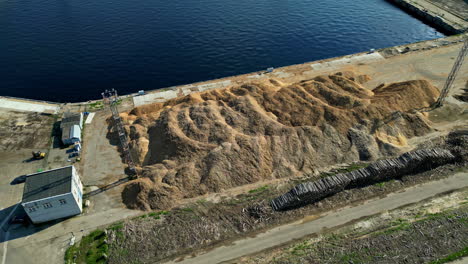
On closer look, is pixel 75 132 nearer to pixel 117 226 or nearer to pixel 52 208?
pixel 52 208

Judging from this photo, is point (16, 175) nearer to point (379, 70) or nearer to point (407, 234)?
point (407, 234)

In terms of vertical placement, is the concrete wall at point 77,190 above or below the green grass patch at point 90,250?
above

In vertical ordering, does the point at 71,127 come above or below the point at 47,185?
below

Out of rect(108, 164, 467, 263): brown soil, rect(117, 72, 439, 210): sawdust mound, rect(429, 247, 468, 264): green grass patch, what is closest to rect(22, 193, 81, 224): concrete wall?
rect(108, 164, 467, 263): brown soil

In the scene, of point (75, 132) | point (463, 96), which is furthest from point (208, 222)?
point (463, 96)

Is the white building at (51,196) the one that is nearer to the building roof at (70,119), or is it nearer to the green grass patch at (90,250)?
the green grass patch at (90,250)

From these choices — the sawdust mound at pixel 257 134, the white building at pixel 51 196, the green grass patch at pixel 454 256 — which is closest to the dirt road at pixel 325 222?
the sawdust mound at pixel 257 134

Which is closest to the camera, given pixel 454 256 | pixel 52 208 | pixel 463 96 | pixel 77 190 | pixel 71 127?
pixel 454 256
